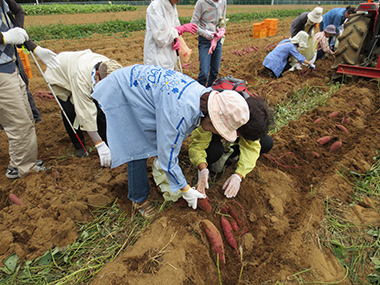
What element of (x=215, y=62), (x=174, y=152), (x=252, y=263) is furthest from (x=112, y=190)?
(x=215, y=62)

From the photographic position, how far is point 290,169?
2547 millimetres

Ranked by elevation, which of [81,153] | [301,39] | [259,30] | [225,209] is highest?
[301,39]

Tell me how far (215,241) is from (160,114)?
959 millimetres

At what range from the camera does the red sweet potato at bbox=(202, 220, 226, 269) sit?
1.74 metres

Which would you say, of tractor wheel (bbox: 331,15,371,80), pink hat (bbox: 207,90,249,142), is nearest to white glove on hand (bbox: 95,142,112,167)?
pink hat (bbox: 207,90,249,142)

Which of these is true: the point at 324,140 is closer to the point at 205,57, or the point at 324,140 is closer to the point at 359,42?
the point at 205,57

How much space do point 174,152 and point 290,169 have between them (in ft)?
4.98

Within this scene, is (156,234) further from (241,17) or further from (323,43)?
(241,17)

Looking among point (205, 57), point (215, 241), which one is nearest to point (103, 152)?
point (215, 241)

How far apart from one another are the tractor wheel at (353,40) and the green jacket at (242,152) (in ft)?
10.7

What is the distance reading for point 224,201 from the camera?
6.77ft

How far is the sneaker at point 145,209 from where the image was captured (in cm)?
201

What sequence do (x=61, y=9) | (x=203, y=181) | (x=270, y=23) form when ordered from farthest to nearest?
(x=61, y=9), (x=270, y=23), (x=203, y=181)

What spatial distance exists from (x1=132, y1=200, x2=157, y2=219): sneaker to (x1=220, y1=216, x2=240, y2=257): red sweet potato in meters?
0.56
